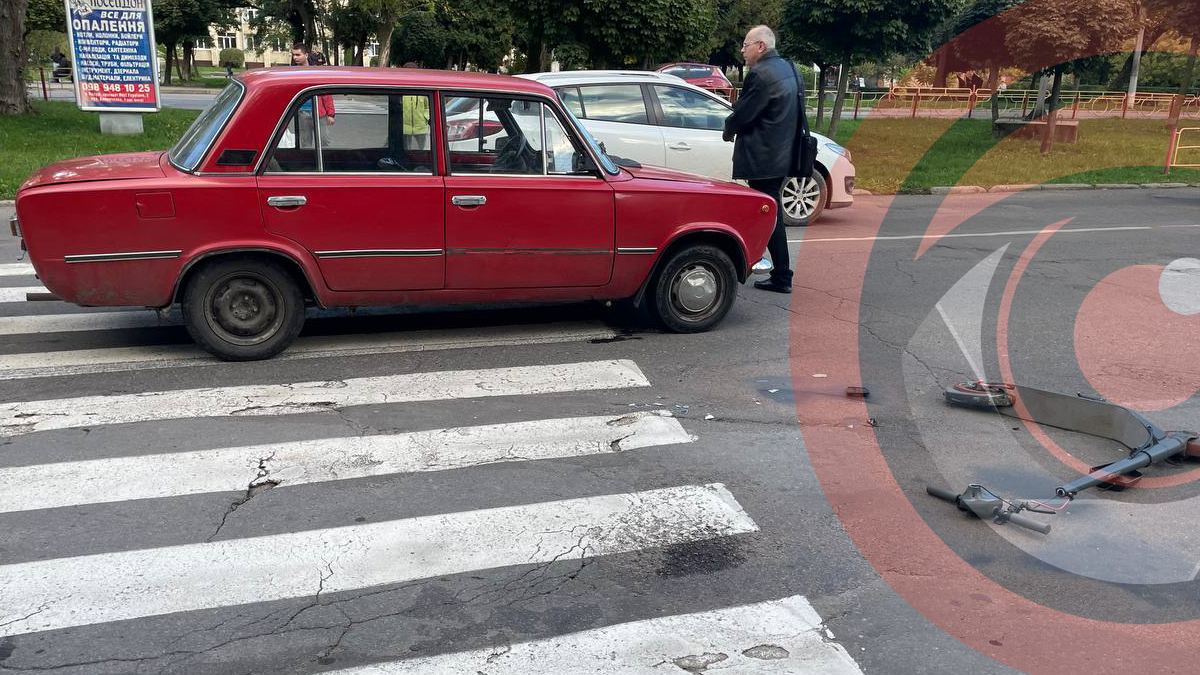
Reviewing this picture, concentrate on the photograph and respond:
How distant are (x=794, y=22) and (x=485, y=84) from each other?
17699 mm

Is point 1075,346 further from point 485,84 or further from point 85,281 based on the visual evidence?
point 85,281

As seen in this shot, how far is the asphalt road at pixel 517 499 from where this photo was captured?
3393 mm

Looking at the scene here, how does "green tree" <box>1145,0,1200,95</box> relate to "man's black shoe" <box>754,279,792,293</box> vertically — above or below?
above

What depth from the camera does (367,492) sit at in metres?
4.47

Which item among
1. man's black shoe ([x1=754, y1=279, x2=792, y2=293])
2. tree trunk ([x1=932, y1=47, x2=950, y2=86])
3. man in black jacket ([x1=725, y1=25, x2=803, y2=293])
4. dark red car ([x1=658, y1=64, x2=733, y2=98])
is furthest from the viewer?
tree trunk ([x1=932, y1=47, x2=950, y2=86])

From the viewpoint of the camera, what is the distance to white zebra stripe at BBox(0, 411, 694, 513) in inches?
173

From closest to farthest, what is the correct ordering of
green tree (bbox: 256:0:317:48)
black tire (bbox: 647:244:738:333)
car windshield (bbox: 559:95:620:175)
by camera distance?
car windshield (bbox: 559:95:620:175) < black tire (bbox: 647:244:738:333) < green tree (bbox: 256:0:317:48)

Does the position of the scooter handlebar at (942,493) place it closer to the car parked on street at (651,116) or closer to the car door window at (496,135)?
the car door window at (496,135)

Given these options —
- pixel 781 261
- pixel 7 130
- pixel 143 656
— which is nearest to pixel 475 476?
pixel 143 656

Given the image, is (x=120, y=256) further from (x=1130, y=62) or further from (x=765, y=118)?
(x=1130, y=62)

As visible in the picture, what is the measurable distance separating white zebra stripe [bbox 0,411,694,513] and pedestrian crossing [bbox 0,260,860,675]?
0.01 metres

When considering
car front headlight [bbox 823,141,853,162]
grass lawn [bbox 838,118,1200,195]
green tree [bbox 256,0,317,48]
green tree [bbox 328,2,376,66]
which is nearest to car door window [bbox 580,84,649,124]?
car front headlight [bbox 823,141,853,162]

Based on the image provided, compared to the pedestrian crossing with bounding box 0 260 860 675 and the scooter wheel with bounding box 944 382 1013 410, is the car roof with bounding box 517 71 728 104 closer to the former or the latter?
the pedestrian crossing with bounding box 0 260 860 675

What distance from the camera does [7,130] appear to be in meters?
17.1
